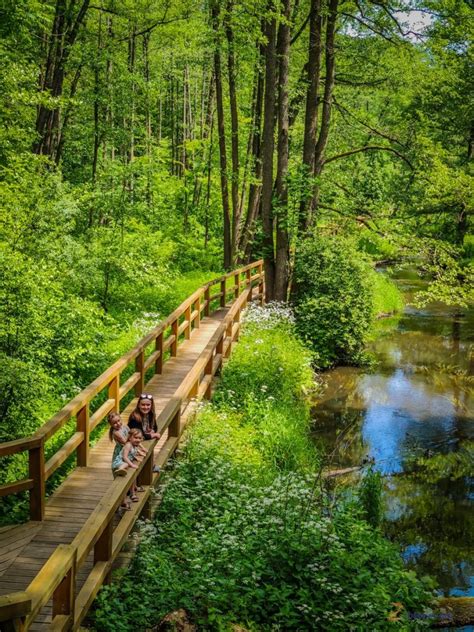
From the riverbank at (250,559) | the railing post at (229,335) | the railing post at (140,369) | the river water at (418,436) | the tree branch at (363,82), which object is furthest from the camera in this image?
the tree branch at (363,82)

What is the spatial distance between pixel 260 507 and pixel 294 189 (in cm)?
1309

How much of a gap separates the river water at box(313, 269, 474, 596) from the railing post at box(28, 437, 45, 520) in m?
3.99

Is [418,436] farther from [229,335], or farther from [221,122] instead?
[221,122]

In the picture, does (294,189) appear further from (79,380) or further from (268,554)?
(268,554)

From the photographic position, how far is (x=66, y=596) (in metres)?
4.95

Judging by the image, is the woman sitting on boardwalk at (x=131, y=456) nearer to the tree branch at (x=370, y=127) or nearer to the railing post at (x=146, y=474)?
the railing post at (x=146, y=474)

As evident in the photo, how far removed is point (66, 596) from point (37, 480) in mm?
1996

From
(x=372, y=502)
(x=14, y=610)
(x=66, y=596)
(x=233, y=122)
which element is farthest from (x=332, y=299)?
(x=14, y=610)

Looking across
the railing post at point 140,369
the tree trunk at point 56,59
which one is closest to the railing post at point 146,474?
the railing post at point 140,369

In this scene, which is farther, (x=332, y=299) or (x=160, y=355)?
(x=332, y=299)

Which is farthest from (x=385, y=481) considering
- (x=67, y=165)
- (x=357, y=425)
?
(x=67, y=165)

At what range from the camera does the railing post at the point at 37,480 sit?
668cm

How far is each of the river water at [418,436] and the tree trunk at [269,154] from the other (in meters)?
3.89

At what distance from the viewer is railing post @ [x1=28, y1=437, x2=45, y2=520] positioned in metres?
6.68
